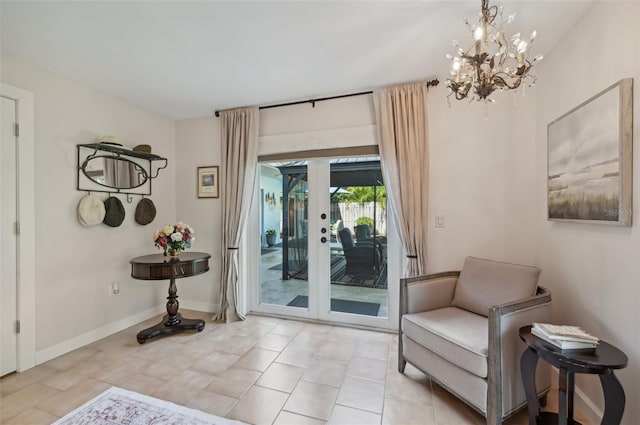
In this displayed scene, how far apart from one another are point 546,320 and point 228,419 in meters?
2.18

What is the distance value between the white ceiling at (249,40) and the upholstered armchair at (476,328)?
6.06 feet

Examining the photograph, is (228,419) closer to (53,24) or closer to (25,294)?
(25,294)

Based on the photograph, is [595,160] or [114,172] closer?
[595,160]

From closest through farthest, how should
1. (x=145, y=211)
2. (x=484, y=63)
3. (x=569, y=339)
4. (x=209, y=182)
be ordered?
(x=569, y=339) → (x=484, y=63) → (x=145, y=211) → (x=209, y=182)

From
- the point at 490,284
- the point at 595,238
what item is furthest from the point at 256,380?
the point at 595,238

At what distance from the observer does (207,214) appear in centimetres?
362

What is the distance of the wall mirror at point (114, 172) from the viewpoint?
2787 mm

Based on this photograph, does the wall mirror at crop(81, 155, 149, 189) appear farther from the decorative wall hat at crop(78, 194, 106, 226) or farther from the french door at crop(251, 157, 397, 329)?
the french door at crop(251, 157, 397, 329)

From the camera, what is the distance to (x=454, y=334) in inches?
70.7

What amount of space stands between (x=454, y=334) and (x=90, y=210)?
3.50 m

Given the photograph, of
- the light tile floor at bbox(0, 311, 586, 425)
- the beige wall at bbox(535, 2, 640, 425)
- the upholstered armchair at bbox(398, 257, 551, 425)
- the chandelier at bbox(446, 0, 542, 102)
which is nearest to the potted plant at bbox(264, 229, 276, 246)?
the light tile floor at bbox(0, 311, 586, 425)

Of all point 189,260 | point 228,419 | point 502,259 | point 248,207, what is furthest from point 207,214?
point 502,259

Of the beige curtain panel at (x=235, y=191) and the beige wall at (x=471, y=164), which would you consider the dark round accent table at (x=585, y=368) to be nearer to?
the beige wall at (x=471, y=164)

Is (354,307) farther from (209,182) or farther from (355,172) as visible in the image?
(209,182)
